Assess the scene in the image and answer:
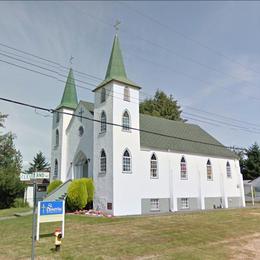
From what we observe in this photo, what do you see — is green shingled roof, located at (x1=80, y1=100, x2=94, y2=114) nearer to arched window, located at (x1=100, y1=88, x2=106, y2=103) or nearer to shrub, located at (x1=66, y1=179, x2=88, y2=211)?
arched window, located at (x1=100, y1=88, x2=106, y2=103)

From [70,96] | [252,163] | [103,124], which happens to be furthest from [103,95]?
[252,163]

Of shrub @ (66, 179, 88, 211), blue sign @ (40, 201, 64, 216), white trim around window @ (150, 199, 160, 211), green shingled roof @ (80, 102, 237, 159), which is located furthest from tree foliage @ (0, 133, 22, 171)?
blue sign @ (40, 201, 64, 216)

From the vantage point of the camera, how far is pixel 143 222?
16.8m

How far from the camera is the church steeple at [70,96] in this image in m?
31.1

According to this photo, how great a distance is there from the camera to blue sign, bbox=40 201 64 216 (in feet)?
42.6

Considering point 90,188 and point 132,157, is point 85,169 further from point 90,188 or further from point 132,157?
point 132,157

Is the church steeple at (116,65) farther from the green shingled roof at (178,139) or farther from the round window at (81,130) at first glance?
the round window at (81,130)

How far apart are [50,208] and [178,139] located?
18.5m

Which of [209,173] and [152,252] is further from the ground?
[209,173]

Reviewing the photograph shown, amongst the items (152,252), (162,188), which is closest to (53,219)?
(152,252)

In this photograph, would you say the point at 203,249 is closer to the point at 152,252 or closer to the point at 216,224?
the point at 152,252

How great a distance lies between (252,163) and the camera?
188 feet

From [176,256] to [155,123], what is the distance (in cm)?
2149

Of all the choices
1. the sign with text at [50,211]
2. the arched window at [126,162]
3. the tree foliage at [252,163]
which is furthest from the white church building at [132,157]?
the tree foliage at [252,163]
